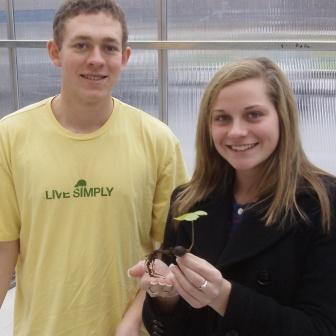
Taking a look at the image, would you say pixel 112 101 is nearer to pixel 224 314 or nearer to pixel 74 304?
pixel 74 304

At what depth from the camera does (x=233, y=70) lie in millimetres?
1229

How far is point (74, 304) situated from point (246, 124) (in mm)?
745

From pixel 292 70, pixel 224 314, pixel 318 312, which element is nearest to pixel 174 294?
pixel 224 314

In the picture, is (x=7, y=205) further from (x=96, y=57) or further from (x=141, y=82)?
(x=141, y=82)

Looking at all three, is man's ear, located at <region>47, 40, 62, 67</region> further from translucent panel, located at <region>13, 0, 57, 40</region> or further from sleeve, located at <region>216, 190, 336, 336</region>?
translucent panel, located at <region>13, 0, 57, 40</region>

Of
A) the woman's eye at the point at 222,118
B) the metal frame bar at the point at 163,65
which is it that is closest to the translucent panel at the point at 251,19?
the metal frame bar at the point at 163,65

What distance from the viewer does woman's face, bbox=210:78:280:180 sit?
119 cm

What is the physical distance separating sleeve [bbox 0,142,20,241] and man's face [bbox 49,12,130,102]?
305 mm

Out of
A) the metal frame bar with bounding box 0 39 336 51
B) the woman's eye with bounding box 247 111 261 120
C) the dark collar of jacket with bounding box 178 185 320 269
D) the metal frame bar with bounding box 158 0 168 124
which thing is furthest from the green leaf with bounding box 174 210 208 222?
the metal frame bar with bounding box 158 0 168 124

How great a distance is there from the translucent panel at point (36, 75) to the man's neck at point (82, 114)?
6.57 ft

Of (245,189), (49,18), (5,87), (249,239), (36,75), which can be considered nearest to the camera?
(249,239)

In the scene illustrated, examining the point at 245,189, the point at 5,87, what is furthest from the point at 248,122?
the point at 5,87

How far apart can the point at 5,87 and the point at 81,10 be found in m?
2.39

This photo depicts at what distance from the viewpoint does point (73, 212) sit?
1440 millimetres
